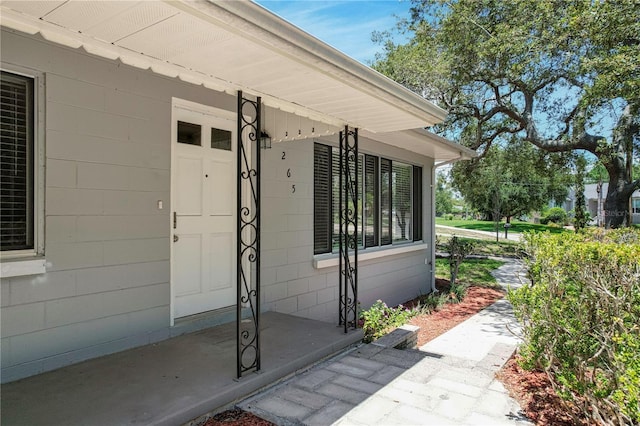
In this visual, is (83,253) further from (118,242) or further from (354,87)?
(354,87)

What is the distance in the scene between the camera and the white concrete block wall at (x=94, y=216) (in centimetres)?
299

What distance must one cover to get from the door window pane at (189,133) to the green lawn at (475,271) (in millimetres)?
8024

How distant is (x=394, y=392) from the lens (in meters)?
3.23

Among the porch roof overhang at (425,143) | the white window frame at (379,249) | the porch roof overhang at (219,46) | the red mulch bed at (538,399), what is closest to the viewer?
the porch roof overhang at (219,46)

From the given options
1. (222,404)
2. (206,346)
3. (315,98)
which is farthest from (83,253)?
(315,98)

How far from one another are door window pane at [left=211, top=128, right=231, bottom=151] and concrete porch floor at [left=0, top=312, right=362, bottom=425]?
2021 millimetres

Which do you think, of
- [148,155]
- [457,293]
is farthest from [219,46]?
[457,293]

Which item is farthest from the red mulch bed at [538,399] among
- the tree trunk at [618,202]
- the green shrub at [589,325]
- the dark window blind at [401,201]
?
the tree trunk at [618,202]

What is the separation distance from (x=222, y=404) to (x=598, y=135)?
1124cm

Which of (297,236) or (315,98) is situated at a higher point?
(315,98)

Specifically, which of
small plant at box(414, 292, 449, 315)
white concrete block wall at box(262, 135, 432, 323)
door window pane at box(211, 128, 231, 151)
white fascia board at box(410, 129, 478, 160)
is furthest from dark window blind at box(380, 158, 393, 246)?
door window pane at box(211, 128, 231, 151)

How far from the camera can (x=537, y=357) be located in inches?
127

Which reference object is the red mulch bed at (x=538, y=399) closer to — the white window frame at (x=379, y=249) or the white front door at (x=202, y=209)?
the white window frame at (x=379, y=249)

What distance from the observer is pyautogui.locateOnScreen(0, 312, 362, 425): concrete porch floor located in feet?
8.09
